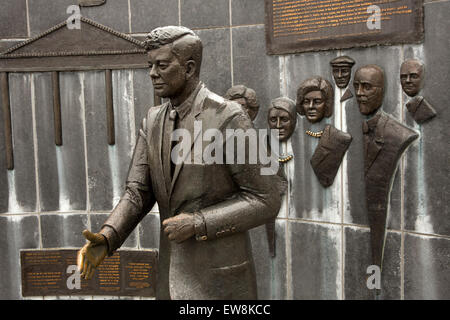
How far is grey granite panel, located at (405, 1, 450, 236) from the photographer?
455 cm

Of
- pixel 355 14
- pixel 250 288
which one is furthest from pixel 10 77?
pixel 250 288

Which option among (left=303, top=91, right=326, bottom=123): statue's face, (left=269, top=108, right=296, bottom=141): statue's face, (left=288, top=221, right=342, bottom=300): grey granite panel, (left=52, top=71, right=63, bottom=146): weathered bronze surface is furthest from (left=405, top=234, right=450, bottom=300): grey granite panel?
(left=52, top=71, right=63, bottom=146): weathered bronze surface

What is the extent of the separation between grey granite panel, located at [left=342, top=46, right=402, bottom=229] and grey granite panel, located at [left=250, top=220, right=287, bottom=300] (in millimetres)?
799

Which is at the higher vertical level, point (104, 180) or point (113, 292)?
point (104, 180)

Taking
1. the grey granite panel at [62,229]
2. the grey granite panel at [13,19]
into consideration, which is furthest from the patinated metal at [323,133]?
the grey granite panel at [13,19]

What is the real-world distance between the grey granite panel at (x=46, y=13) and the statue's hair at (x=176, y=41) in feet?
11.3

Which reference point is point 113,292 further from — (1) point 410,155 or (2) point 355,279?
(1) point 410,155

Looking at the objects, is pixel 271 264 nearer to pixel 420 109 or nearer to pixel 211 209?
pixel 420 109

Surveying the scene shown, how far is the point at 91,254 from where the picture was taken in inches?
118

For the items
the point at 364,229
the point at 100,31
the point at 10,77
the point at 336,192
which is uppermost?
the point at 100,31

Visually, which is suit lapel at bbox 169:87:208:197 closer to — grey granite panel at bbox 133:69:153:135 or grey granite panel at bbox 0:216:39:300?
grey granite panel at bbox 133:69:153:135

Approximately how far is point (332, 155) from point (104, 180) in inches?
102

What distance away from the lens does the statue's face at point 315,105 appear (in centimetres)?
522

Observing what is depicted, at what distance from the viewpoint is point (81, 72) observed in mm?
6020
